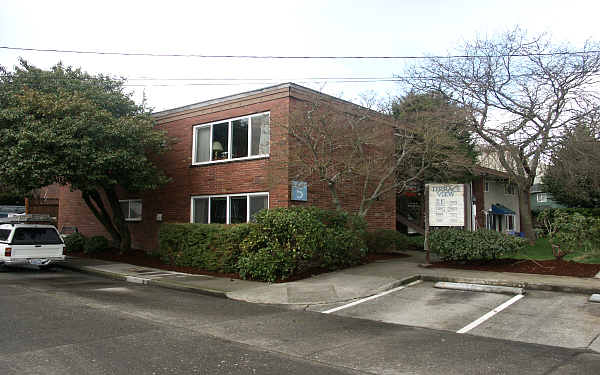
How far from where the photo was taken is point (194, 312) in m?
8.43

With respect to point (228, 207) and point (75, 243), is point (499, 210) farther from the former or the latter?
point (75, 243)

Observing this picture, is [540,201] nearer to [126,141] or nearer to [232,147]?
[232,147]

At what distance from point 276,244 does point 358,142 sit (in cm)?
366

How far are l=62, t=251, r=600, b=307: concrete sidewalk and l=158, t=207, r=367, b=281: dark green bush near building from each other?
16.2 inches

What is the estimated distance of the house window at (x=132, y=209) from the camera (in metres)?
19.4

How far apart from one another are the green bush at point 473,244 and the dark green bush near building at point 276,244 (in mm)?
2189

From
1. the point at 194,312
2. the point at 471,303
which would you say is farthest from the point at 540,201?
the point at 194,312

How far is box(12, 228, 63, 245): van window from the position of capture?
14.3 m

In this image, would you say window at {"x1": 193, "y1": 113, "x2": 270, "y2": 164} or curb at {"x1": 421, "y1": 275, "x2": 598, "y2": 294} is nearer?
curb at {"x1": 421, "y1": 275, "x2": 598, "y2": 294}

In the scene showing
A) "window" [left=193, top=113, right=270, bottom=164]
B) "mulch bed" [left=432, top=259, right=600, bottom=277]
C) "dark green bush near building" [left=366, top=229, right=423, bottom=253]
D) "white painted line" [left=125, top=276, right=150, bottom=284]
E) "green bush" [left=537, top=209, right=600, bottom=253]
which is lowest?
"white painted line" [left=125, top=276, right=150, bottom=284]

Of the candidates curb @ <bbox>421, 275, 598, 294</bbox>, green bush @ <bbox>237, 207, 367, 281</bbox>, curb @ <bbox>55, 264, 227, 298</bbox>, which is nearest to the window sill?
green bush @ <bbox>237, 207, 367, 281</bbox>

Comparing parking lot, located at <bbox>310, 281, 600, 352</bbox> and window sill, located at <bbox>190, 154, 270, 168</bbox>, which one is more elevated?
window sill, located at <bbox>190, 154, 270, 168</bbox>

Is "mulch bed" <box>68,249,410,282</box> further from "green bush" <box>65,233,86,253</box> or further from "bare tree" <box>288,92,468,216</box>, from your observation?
"bare tree" <box>288,92,468,216</box>

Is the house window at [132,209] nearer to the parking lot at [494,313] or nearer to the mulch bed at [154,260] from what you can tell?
the mulch bed at [154,260]
